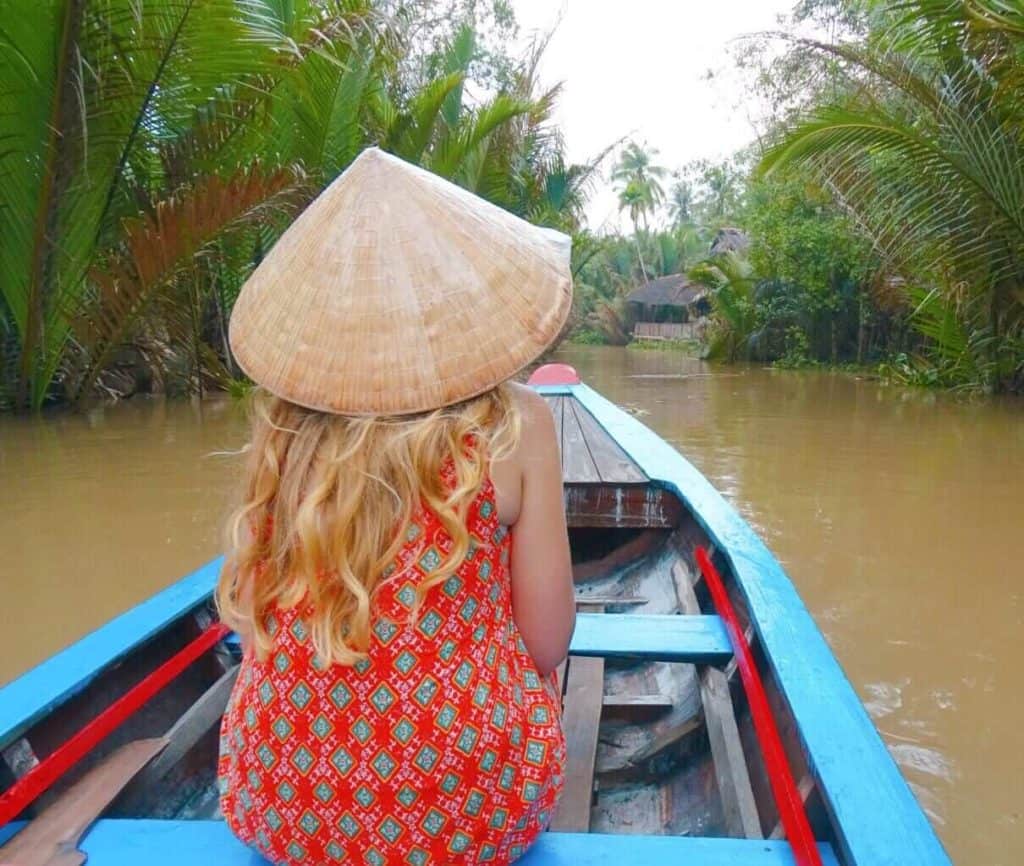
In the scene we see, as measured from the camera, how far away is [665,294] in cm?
3044

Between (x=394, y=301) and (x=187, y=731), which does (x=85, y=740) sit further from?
(x=394, y=301)

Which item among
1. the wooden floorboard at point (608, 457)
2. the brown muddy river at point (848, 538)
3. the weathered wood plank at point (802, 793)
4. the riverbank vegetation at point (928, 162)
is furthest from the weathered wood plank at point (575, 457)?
the riverbank vegetation at point (928, 162)

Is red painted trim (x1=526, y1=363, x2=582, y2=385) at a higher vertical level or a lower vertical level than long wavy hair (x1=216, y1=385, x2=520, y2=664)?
lower

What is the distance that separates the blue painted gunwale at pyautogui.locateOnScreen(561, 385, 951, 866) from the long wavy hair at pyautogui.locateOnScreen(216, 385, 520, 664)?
62 cm

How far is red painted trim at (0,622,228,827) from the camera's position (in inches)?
53.9

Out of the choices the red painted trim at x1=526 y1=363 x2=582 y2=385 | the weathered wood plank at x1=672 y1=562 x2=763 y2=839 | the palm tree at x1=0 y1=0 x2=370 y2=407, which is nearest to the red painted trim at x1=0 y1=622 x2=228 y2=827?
the weathered wood plank at x1=672 y1=562 x2=763 y2=839

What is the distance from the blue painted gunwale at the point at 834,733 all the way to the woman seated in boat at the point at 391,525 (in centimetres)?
39

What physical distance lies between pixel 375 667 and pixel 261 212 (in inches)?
267

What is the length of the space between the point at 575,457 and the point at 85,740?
223 cm

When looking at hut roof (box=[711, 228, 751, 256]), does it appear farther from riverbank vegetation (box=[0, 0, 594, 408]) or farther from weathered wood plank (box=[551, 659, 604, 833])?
weathered wood plank (box=[551, 659, 604, 833])

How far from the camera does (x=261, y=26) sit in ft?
21.2

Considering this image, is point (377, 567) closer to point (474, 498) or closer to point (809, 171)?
point (474, 498)

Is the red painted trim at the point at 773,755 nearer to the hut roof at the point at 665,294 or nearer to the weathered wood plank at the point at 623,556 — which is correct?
the weathered wood plank at the point at 623,556

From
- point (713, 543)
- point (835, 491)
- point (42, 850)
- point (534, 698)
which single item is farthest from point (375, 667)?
point (835, 491)
